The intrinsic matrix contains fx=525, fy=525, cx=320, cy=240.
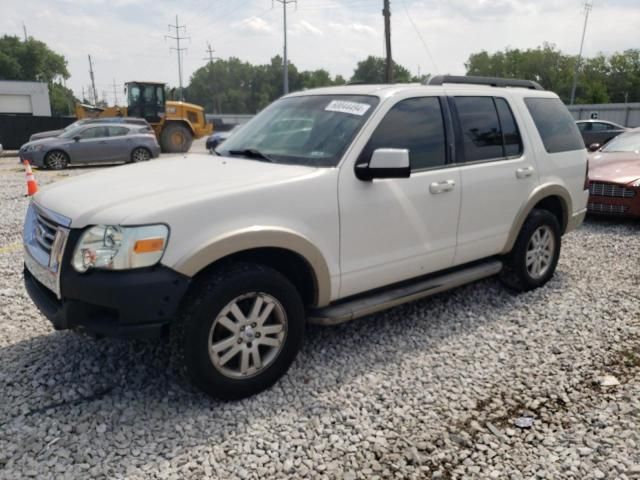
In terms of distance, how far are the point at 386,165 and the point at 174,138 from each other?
21.9m

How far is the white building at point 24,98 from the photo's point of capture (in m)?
46.1

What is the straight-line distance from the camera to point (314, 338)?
3.99 m

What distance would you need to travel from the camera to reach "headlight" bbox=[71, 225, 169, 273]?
2.65m

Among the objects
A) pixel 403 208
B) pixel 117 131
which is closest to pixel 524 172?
pixel 403 208

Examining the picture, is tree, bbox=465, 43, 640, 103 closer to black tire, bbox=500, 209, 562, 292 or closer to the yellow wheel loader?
the yellow wheel loader

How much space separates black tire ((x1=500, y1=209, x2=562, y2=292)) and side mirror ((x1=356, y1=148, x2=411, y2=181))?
1.87 metres

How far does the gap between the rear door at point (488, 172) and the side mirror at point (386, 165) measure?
93cm

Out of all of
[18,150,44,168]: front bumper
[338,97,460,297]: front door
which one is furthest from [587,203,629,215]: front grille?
[18,150,44,168]: front bumper

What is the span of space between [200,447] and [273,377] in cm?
63

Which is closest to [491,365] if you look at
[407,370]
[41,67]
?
[407,370]

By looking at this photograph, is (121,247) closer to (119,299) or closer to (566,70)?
(119,299)

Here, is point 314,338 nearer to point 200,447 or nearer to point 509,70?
point 200,447

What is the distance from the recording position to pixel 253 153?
377cm

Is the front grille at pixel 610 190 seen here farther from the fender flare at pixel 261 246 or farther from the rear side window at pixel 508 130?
the fender flare at pixel 261 246
